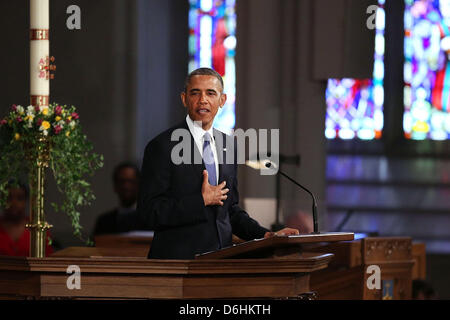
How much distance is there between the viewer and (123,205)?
10.2 metres

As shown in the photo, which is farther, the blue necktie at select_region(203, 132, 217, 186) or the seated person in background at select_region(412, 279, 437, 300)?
the seated person in background at select_region(412, 279, 437, 300)

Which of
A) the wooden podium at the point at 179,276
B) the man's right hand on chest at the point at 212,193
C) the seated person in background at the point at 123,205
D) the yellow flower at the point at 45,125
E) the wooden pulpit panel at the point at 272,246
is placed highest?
the yellow flower at the point at 45,125

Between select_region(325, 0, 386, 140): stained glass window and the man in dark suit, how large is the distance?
8.19 m

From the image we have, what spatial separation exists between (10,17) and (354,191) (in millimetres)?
4209

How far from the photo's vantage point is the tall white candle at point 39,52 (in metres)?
5.30

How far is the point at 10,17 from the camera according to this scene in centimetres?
1126

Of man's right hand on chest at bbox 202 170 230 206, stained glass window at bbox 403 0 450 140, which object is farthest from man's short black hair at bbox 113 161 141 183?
man's right hand on chest at bbox 202 170 230 206

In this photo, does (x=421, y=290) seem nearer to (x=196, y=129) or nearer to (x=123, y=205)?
(x=123, y=205)

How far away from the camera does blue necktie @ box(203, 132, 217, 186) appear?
449 centimetres

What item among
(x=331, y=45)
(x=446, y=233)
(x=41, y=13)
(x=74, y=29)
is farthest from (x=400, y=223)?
(x=41, y=13)

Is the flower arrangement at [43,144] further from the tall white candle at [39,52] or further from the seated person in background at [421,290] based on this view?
the seated person in background at [421,290]

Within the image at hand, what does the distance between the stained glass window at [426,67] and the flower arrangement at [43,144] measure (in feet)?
25.9

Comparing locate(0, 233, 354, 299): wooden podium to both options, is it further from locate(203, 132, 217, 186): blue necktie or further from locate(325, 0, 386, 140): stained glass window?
locate(325, 0, 386, 140): stained glass window

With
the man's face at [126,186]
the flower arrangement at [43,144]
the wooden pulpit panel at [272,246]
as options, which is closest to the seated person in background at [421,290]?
the man's face at [126,186]
